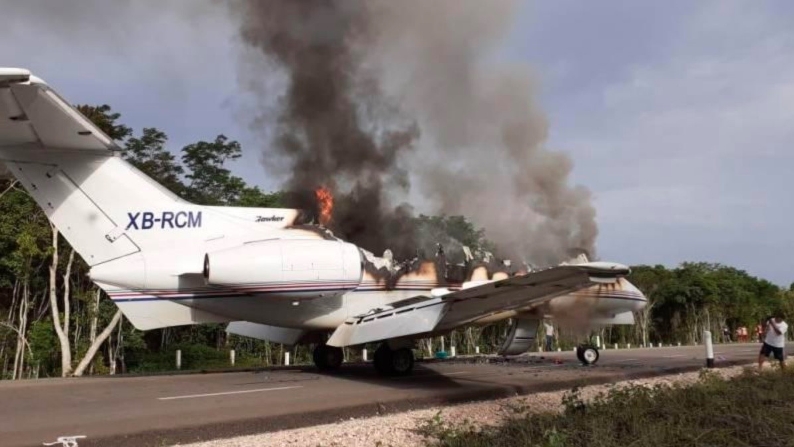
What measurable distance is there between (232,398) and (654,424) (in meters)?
6.67

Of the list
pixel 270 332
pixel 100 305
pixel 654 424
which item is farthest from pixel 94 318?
pixel 654 424

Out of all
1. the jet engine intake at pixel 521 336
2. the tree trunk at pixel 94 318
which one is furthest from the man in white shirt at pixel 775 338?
the tree trunk at pixel 94 318

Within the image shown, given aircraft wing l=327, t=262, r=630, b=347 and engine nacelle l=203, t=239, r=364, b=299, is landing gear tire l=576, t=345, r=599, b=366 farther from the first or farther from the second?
engine nacelle l=203, t=239, r=364, b=299

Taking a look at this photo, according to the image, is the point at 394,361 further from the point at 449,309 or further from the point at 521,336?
the point at 521,336

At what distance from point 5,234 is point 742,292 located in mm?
63277

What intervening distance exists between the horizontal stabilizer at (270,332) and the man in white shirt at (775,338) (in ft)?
35.8

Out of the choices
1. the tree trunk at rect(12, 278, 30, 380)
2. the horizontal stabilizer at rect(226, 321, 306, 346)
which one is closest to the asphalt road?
the horizontal stabilizer at rect(226, 321, 306, 346)

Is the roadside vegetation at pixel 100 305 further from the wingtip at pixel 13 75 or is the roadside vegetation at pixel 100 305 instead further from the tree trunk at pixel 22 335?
the wingtip at pixel 13 75

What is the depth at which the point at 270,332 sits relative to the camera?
17.0 meters

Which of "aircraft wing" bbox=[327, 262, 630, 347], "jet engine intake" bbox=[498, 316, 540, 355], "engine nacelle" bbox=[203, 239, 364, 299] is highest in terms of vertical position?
"engine nacelle" bbox=[203, 239, 364, 299]

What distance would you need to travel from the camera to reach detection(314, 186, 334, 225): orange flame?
15375mm

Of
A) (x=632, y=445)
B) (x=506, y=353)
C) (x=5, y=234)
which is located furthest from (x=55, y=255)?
(x=632, y=445)

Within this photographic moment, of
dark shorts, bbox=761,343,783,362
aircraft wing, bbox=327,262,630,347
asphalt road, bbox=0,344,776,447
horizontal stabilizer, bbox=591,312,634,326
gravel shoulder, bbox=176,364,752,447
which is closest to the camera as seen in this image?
gravel shoulder, bbox=176,364,752,447

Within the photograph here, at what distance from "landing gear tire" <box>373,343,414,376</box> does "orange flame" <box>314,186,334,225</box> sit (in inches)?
140
